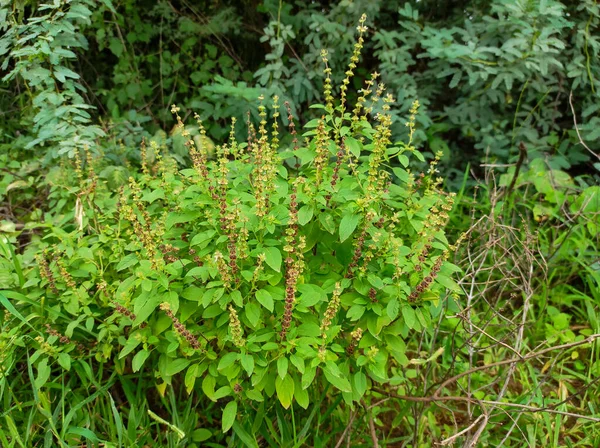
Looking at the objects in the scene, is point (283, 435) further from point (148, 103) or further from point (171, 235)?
point (148, 103)

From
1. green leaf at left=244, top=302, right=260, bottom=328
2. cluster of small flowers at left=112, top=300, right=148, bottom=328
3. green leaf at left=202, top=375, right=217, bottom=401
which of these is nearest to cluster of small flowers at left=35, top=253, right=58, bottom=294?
cluster of small flowers at left=112, top=300, right=148, bottom=328

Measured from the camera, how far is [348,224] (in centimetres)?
169

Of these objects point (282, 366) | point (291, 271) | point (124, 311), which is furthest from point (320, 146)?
point (124, 311)

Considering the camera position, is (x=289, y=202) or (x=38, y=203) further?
(x=38, y=203)

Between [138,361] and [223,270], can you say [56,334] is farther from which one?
[223,270]

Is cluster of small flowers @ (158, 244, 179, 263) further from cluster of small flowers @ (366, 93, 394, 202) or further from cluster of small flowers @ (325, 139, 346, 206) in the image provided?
cluster of small flowers @ (366, 93, 394, 202)

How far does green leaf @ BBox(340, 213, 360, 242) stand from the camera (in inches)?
65.4

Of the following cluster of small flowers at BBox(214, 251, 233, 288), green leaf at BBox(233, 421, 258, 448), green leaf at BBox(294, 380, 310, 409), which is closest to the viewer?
cluster of small flowers at BBox(214, 251, 233, 288)

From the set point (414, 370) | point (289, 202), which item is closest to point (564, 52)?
point (414, 370)

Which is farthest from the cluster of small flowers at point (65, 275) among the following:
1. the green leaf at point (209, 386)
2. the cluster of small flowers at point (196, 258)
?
the green leaf at point (209, 386)

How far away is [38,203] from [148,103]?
4.60 ft

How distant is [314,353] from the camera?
1.62 metres

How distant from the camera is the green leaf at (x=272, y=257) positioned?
5.38 ft

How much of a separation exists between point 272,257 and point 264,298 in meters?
0.14
